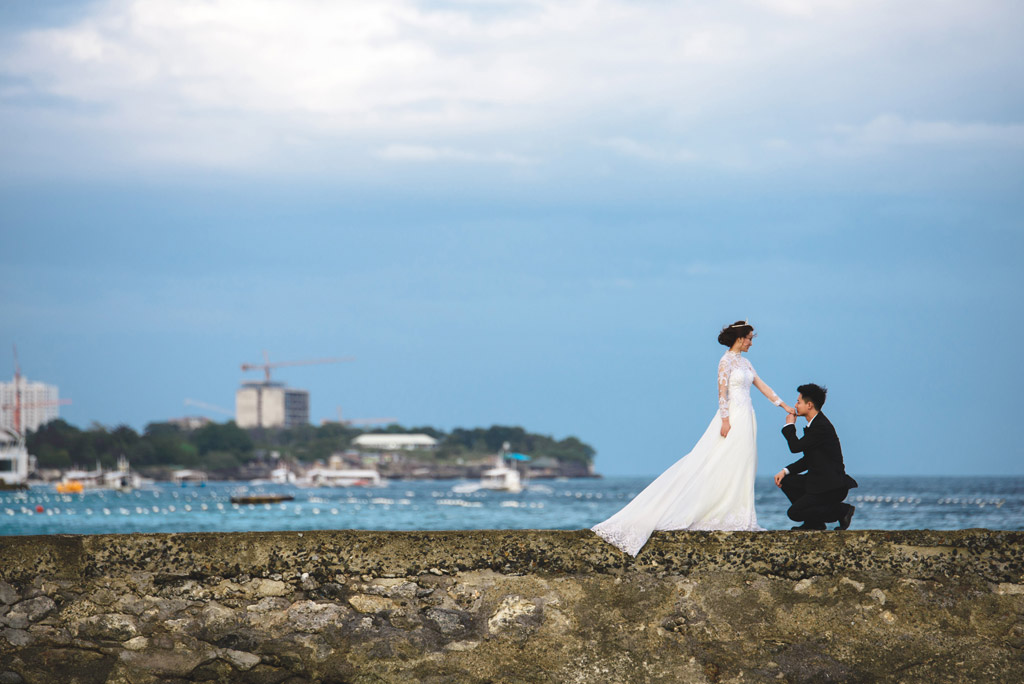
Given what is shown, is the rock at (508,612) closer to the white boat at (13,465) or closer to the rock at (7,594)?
the rock at (7,594)

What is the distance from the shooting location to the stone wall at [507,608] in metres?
5.03

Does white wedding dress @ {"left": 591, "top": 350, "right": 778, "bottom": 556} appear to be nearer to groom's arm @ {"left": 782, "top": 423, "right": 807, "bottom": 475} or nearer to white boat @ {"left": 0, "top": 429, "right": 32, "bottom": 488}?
groom's arm @ {"left": 782, "top": 423, "right": 807, "bottom": 475}

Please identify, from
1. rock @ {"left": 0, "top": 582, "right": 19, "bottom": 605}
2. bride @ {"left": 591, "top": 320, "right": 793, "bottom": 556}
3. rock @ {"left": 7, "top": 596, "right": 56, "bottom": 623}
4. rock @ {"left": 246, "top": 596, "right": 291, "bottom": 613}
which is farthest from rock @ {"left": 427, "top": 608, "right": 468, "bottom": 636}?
rock @ {"left": 0, "top": 582, "right": 19, "bottom": 605}

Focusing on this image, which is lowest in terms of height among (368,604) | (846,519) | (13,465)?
(13,465)

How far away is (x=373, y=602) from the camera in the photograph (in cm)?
514

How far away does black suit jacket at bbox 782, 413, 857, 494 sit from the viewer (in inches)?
239

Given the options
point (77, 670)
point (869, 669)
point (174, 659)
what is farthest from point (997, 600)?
point (77, 670)

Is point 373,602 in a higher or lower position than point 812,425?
lower

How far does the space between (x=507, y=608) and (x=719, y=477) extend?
1.77 meters

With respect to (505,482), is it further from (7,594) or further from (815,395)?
(7,594)

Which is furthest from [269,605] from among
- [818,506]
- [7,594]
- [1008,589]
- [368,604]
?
[1008,589]

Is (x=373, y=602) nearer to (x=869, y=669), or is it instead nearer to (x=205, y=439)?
(x=869, y=669)

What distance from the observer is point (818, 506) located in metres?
6.05

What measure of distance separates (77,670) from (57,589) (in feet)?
1.27
